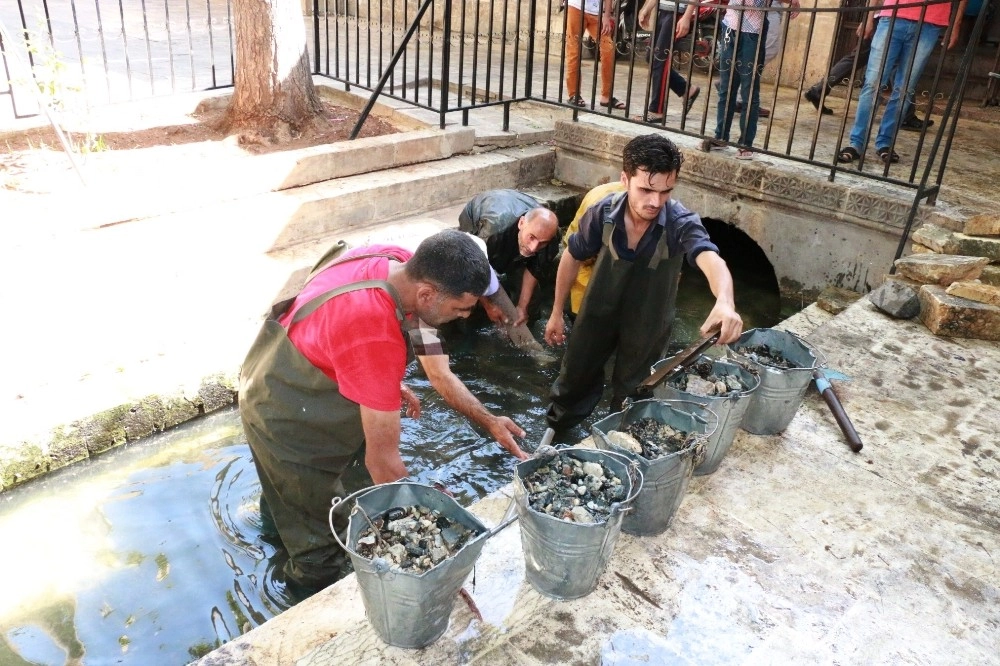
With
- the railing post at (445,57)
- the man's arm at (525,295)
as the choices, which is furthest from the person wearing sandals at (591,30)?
the man's arm at (525,295)

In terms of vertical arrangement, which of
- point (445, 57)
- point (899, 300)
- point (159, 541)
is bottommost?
point (159, 541)

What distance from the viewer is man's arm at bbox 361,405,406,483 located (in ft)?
9.08

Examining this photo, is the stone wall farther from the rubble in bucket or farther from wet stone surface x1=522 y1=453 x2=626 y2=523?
wet stone surface x1=522 y1=453 x2=626 y2=523

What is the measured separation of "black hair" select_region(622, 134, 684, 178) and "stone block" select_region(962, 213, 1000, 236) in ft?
8.87

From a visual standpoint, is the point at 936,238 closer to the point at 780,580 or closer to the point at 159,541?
the point at 780,580

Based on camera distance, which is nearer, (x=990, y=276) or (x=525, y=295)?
(x=990, y=276)

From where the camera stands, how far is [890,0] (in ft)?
22.1

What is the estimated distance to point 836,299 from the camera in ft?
18.7

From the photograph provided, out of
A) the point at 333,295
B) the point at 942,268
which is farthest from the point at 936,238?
the point at 333,295

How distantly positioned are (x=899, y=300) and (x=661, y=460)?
118 inches

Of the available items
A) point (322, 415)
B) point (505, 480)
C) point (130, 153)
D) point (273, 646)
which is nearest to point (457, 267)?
point (322, 415)

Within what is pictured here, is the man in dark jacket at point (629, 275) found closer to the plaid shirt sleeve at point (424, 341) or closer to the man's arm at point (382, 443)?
the plaid shirt sleeve at point (424, 341)

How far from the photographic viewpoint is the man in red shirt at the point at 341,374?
109 inches

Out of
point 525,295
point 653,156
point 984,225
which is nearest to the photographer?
point 653,156
